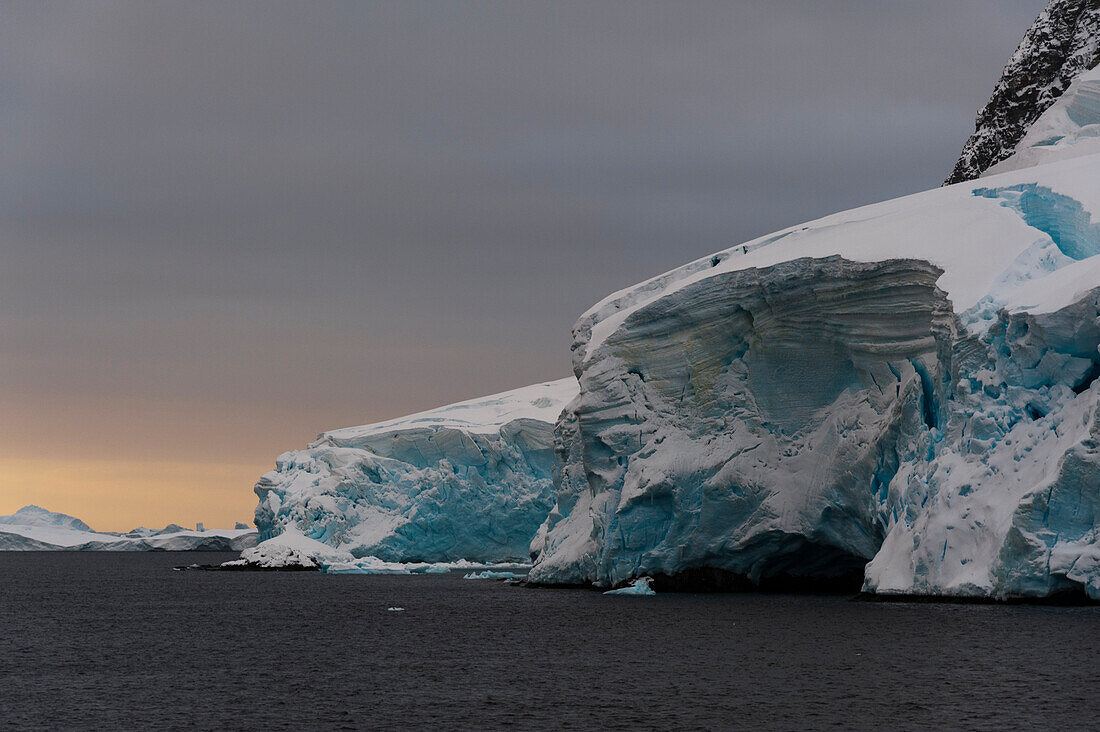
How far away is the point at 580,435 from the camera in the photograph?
45969mm

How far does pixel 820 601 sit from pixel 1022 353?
34.7 feet

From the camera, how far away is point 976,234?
3709 cm

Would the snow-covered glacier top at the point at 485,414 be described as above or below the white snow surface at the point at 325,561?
above

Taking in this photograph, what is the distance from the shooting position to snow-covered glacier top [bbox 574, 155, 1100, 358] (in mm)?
34969

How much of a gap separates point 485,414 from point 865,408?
40.3m

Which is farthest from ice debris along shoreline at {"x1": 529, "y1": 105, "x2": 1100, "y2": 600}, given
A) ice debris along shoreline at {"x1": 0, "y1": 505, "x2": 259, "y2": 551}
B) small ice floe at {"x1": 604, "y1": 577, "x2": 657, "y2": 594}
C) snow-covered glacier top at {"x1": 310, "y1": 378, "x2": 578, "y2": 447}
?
ice debris along shoreline at {"x1": 0, "y1": 505, "x2": 259, "y2": 551}

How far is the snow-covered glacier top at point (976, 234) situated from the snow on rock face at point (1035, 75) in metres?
25.1

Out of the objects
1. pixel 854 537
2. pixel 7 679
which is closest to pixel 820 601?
pixel 854 537

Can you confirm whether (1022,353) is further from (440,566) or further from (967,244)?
(440,566)

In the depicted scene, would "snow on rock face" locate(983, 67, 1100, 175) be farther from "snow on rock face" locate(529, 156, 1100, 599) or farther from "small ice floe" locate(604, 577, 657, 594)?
"small ice floe" locate(604, 577, 657, 594)

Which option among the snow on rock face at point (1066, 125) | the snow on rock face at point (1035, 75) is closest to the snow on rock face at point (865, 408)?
the snow on rock face at point (1066, 125)

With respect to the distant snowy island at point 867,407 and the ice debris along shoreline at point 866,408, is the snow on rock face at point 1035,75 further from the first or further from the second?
the ice debris along shoreline at point 866,408

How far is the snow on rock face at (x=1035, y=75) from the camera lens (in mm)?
64312

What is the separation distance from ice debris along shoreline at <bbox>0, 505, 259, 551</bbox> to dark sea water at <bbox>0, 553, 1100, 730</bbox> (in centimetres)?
9947
